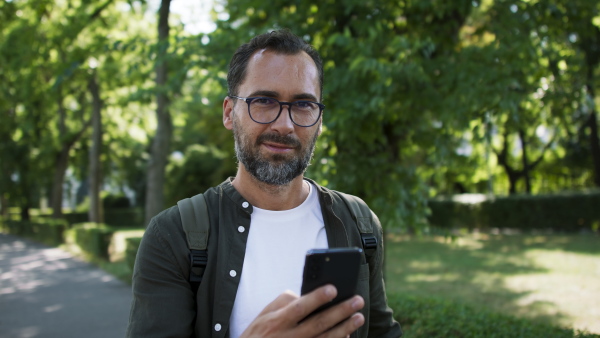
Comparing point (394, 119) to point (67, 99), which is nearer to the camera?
point (394, 119)

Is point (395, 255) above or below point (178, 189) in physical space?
below

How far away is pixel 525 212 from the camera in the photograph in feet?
79.3

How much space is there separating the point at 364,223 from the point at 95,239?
1618 centimetres

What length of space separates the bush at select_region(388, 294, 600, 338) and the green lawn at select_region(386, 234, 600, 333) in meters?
0.83

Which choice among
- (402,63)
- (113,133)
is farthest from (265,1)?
(113,133)

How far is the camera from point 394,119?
19.8 ft

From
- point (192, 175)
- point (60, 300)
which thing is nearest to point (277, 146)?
point (60, 300)

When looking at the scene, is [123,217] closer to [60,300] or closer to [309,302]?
[60,300]

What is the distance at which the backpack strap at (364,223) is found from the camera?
2.23 meters

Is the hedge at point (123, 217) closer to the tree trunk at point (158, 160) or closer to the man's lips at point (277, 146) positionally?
the tree trunk at point (158, 160)

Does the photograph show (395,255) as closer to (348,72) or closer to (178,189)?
(348,72)

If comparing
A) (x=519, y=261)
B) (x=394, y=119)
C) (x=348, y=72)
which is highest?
(x=348, y=72)

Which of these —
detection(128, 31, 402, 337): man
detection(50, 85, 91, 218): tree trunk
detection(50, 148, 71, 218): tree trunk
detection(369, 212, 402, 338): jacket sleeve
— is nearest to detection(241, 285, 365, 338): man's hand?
detection(128, 31, 402, 337): man

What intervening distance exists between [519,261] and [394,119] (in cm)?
1058
